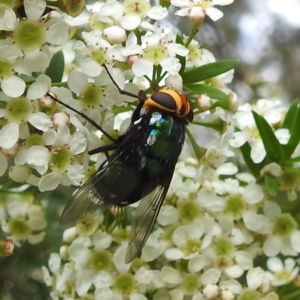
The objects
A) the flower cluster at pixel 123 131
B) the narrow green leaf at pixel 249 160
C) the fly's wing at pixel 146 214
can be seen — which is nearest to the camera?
the flower cluster at pixel 123 131

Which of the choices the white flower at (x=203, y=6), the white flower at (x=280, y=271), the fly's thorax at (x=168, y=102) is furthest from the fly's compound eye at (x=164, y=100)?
the white flower at (x=280, y=271)

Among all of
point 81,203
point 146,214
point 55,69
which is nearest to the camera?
point 81,203

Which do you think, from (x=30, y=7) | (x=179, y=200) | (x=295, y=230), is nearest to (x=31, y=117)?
(x=30, y=7)

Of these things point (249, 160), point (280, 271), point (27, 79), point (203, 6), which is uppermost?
point (203, 6)

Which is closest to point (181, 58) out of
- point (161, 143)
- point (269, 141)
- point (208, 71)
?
point (208, 71)

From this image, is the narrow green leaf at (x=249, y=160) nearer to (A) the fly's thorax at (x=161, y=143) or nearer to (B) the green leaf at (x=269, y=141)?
(B) the green leaf at (x=269, y=141)

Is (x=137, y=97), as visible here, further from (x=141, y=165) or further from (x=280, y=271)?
(x=280, y=271)
